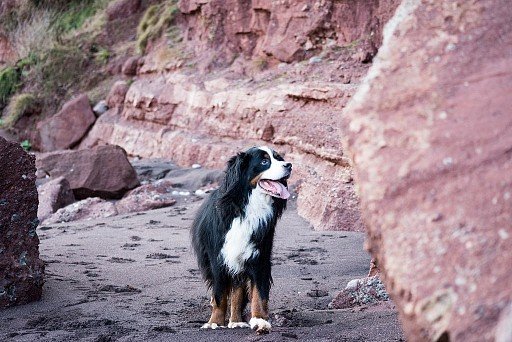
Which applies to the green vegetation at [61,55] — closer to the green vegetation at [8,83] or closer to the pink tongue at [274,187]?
the green vegetation at [8,83]

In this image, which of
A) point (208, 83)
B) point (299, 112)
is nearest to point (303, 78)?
point (299, 112)

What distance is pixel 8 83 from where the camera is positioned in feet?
80.8

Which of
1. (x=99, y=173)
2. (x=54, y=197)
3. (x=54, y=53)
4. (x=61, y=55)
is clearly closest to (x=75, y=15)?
(x=54, y=53)

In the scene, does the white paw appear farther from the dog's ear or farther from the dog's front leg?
the dog's ear

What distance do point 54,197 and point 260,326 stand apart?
29.3 feet

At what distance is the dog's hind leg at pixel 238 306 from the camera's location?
5.71 m

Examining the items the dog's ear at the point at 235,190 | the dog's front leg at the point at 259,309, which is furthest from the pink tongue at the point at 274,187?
the dog's front leg at the point at 259,309

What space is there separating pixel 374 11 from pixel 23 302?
9329mm

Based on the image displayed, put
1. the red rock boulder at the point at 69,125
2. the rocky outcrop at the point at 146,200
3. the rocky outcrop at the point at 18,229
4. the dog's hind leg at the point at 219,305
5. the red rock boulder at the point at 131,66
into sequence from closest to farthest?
1. the dog's hind leg at the point at 219,305
2. the rocky outcrop at the point at 18,229
3. the rocky outcrop at the point at 146,200
4. the red rock boulder at the point at 131,66
5. the red rock boulder at the point at 69,125

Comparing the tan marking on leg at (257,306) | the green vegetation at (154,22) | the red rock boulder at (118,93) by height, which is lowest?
the red rock boulder at (118,93)

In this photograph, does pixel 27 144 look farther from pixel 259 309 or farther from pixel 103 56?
pixel 259 309

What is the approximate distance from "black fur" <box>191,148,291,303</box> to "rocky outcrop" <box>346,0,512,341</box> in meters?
2.41

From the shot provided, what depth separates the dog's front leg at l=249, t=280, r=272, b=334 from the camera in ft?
17.6

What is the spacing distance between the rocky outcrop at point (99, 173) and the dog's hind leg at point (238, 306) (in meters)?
9.08
